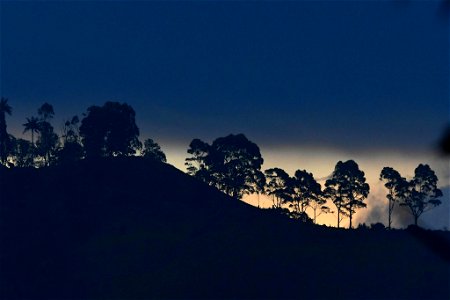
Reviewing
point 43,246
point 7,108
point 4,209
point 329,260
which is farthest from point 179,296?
point 7,108

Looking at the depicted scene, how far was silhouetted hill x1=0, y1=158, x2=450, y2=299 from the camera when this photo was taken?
99.9m

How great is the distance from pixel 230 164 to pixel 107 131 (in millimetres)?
28500

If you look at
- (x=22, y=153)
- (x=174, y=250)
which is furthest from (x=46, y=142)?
(x=174, y=250)

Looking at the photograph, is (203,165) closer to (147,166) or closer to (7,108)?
(147,166)

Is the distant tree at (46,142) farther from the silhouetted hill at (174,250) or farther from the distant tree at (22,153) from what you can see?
the silhouetted hill at (174,250)

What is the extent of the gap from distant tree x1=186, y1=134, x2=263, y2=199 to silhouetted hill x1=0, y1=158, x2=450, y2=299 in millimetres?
20308

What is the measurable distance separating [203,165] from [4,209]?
52526 mm

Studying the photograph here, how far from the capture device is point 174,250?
370ft

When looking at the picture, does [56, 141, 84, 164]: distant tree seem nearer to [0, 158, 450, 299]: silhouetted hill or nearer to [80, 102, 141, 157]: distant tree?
[80, 102, 141, 157]: distant tree

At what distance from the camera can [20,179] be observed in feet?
457

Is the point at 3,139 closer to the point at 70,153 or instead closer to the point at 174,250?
the point at 70,153

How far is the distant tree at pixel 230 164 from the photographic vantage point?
164375 millimetres

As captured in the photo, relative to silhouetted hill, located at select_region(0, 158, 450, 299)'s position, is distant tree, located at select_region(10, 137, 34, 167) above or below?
above

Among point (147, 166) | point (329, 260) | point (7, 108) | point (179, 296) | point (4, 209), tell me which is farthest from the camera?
point (7, 108)
